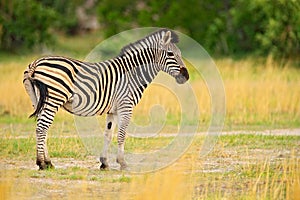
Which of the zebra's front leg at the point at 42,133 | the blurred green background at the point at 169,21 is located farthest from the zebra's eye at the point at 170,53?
the blurred green background at the point at 169,21

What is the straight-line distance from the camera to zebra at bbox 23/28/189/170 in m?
10.7

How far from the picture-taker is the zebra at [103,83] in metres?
10.7

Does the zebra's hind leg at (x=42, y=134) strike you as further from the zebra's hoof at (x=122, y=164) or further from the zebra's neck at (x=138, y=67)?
the zebra's neck at (x=138, y=67)

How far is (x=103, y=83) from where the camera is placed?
11.2 metres

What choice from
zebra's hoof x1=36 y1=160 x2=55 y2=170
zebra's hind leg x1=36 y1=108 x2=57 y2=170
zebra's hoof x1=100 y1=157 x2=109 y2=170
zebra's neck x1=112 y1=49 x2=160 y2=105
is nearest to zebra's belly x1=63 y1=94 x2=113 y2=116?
zebra's hind leg x1=36 y1=108 x2=57 y2=170

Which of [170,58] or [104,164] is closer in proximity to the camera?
[104,164]

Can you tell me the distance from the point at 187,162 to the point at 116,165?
1049 millimetres

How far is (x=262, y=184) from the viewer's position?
9.74 meters

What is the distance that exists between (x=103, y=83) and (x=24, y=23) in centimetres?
2178

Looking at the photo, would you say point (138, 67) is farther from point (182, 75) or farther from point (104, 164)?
point (104, 164)

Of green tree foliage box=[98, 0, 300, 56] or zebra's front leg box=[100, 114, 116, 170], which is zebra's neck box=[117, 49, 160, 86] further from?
green tree foliage box=[98, 0, 300, 56]

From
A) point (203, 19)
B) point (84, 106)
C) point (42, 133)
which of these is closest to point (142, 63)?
point (84, 106)

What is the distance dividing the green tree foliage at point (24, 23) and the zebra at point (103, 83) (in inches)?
840

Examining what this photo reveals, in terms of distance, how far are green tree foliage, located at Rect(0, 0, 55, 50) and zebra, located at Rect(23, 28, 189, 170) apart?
21.3m
